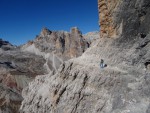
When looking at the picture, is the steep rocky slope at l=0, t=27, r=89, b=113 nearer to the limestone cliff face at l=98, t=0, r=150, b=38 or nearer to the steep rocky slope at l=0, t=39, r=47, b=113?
the steep rocky slope at l=0, t=39, r=47, b=113

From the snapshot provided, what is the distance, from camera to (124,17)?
2127cm

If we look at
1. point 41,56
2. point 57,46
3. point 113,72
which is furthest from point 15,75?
point 113,72

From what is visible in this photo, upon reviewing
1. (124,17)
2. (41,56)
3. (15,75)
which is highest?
(41,56)

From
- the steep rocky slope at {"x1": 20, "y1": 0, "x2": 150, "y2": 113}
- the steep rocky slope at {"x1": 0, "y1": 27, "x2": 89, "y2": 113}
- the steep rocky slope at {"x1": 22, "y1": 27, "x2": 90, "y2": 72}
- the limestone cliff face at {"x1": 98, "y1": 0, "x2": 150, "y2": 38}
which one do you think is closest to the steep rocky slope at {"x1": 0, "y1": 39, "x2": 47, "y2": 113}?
the steep rocky slope at {"x1": 0, "y1": 27, "x2": 89, "y2": 113}

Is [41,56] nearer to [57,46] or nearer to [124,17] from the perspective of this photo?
[57,46]

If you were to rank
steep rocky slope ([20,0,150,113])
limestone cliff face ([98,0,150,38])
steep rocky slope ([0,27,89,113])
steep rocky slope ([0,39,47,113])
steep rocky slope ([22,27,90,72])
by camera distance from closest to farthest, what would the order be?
steep rocky slope ([20,0,150,113]) → limestone cliff face ([98,0,150,38]) → steep rocky slope ([0,39,47,113]) → steep rocky slope ([0,27,89,113]) → steep rocky slope ([22,27,90,72])

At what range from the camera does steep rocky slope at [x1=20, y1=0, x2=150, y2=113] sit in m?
18.5

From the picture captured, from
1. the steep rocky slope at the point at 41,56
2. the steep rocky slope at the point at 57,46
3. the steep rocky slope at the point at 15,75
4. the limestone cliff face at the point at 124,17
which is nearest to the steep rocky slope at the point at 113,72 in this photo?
the limestone cliff face at the point at 124,17

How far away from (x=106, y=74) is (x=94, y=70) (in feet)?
4.92

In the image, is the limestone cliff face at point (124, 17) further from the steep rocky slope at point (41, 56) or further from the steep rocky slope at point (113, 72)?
the steep rocky slope at point (41, 56)

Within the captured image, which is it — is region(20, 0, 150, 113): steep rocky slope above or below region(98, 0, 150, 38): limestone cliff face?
below

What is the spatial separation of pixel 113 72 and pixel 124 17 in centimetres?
469

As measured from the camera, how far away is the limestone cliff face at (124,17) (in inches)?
800

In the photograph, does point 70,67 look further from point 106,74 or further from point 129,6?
point 129,6
